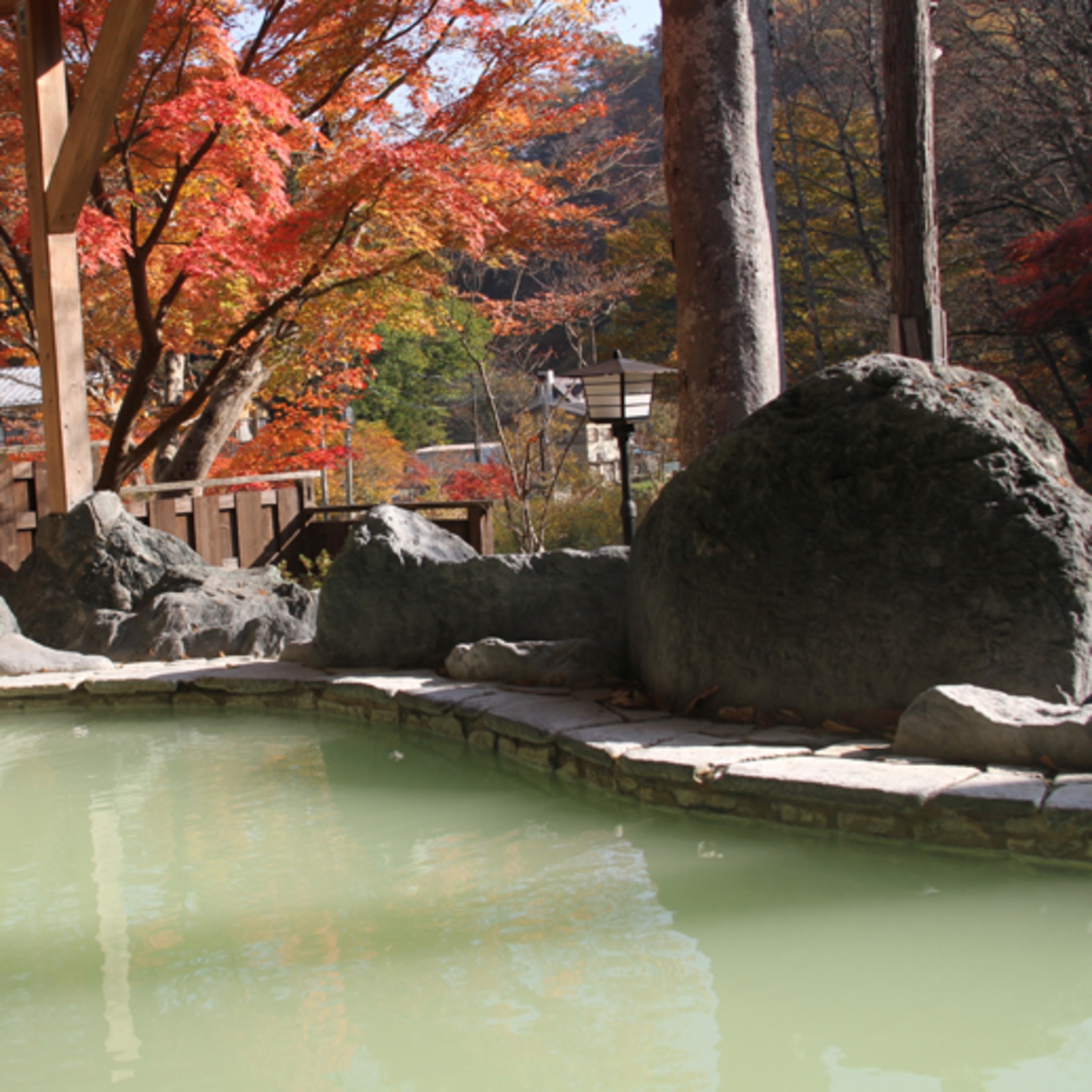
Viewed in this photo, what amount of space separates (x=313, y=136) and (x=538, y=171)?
4.71 metres

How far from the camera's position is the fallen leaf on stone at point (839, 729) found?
3.46 meters

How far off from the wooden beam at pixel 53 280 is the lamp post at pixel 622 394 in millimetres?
3206

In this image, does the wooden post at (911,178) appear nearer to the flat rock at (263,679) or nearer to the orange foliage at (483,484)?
the flat rock at (263,679)

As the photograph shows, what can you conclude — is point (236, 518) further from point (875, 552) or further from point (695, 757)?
point (875, 552)

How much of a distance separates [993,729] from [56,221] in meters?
6.11

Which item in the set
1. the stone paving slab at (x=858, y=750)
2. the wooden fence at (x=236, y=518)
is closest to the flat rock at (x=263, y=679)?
the stone paving slab at (x=858, y=750)

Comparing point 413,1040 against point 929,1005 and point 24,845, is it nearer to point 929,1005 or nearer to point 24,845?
point 929,1005

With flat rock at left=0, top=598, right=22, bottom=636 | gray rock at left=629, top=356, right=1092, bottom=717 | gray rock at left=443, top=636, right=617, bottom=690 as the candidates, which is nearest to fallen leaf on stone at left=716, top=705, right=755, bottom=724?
gray rock at left=629, top=356, right=1092, bottom=717

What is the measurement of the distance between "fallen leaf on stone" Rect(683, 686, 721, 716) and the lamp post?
2713 millimetres

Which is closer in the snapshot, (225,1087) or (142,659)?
(225,1087)

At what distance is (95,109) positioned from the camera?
5.93 m

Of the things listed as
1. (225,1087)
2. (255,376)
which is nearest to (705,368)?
(225,1087)

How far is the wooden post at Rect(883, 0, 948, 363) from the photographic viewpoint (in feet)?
20.0

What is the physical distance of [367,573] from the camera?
16.8ft
